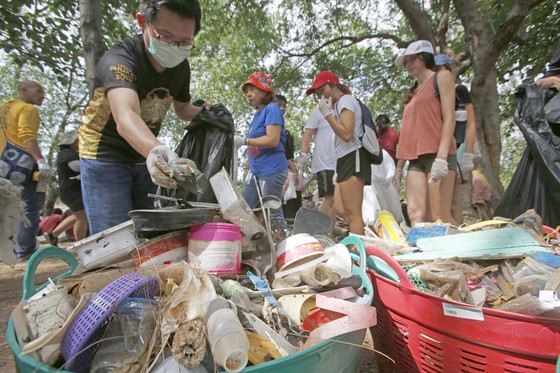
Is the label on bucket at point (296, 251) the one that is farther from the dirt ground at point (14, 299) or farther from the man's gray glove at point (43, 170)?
the man's gray glove at point (43, 170)

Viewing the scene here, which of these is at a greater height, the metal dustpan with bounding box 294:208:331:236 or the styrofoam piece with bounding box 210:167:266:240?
the styrofoam piece with bounding box 210:167:266:240

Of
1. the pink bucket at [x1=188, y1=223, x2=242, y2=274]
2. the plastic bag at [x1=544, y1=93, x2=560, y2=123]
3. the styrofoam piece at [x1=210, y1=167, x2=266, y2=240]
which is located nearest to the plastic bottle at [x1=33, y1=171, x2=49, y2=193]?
the styrofoam piece at [x1=210, y1=167, x2=266, y2=240]

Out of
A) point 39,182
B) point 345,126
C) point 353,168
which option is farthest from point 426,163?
point 39,182

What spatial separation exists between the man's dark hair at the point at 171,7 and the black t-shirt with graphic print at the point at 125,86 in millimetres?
170

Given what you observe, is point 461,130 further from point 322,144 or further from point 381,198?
point 322,144

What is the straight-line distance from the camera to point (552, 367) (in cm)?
93

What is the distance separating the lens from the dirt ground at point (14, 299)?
5.52 feet

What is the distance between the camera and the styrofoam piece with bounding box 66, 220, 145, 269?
3.87ft

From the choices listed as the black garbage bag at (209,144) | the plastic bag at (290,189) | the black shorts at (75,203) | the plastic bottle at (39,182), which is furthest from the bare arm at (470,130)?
the plastic bottle at (39,182)

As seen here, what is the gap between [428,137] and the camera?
2674 mm

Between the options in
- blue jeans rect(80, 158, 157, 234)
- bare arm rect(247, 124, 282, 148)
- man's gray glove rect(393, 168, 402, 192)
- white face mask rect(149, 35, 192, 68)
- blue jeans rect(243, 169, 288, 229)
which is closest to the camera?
white face mask rect(149, 35, 192, 68)

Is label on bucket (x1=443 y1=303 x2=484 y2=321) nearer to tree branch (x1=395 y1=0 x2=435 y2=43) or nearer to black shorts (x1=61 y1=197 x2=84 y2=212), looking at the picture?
black shorts (x1=61 y1=197 x2=84 y2=212)

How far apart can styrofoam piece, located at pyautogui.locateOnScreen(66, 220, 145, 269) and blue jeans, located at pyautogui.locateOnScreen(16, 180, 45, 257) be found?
334 cm

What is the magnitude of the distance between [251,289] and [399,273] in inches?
20.9
